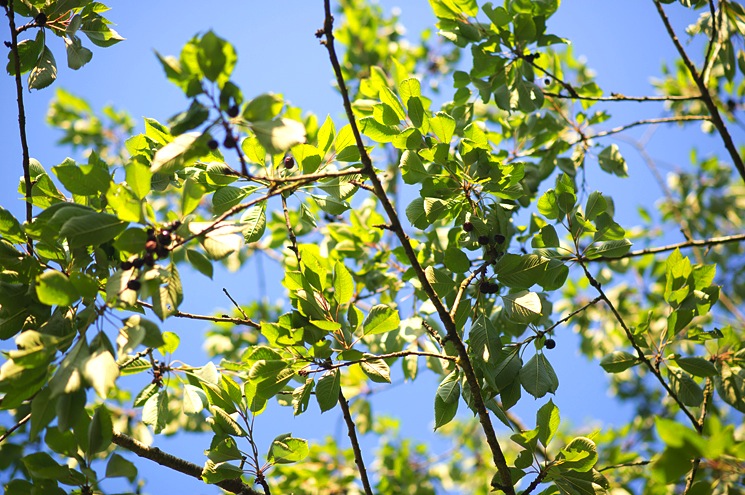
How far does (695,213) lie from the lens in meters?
5.29

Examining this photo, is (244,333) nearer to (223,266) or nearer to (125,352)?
(223,266)

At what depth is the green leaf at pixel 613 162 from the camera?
270 cm

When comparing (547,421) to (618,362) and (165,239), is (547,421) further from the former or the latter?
(165,239)

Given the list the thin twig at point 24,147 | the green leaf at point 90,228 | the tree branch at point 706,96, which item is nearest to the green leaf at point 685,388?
the tree branch at point 706,96

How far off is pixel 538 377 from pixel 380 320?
55cm

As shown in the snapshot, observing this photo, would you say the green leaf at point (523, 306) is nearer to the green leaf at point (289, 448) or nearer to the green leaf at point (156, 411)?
the green leaf at point (289, 448)

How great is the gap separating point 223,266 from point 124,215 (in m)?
3.87

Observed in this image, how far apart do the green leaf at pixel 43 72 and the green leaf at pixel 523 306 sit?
6.05 feet

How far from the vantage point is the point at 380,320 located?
1797 mm

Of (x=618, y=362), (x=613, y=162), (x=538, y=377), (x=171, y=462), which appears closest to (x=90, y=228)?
(x=171, y=462)

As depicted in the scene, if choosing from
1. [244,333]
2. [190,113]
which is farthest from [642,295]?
[190,113]

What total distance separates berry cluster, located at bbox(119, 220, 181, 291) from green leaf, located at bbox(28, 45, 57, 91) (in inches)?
42.4

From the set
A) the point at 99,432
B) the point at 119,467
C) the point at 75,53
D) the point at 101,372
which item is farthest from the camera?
the point at 75,53

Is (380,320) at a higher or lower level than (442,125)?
lower
